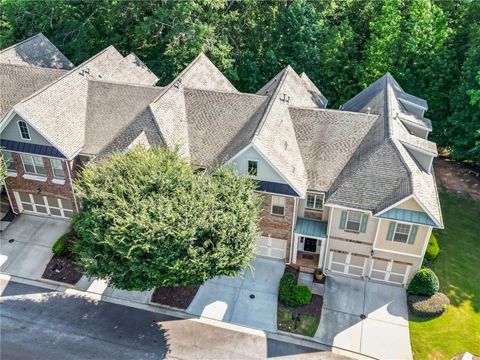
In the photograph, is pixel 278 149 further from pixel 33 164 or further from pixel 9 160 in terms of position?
pixel 9 160

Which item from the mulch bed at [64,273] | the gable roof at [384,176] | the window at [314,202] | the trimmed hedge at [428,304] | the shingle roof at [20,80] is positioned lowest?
the mulch bed at [64,273]

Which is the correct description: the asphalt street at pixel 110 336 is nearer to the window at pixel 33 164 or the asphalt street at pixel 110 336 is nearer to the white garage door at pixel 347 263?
the white garage door at pixel 347 263

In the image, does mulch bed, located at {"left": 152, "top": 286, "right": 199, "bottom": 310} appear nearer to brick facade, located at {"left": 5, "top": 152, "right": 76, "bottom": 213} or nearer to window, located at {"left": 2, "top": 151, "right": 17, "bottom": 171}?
brick facade, located at {"left": 5, "top": 152, "right": 76, "bottom": 213}

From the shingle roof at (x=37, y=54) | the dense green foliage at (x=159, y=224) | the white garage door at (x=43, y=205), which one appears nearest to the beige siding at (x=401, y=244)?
the dense green foliage at (x=159, y=224)

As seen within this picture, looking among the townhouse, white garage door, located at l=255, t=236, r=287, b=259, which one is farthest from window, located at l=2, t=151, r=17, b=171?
white garage door, located at l=255, t=236, r=287, b=259

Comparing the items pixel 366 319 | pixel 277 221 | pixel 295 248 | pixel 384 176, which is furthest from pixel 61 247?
pixel 384 176

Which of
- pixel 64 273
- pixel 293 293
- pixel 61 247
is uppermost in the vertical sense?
pixel 61 247

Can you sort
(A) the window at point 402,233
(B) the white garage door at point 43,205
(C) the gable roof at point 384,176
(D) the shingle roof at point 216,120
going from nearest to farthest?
(C) the gable roof at point 384,176
(A) the window at point 402,233
(D) the shingle roof at point 216,120
(B) the white garage door at point 43,205

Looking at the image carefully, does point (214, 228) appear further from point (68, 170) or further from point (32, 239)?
point (32, 239)
